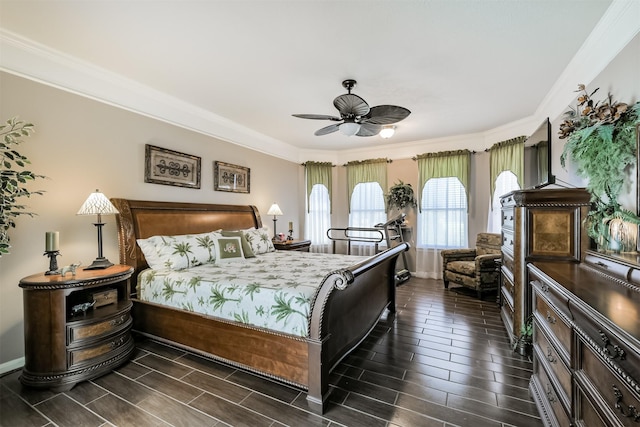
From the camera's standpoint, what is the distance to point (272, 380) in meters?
2.18

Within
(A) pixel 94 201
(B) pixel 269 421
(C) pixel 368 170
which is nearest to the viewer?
(B) pixel 269 421

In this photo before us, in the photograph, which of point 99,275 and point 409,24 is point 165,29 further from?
point 99,275

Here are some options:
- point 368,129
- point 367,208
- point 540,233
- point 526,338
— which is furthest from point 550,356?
point 367,208

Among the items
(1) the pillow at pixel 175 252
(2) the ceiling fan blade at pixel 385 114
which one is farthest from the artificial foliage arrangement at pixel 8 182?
(2) the ceiling fan blade at pixel 385 114

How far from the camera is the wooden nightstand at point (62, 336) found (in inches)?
83.3

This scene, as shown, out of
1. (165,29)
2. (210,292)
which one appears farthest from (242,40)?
(210,292)

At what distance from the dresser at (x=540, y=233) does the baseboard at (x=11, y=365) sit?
14.9ft

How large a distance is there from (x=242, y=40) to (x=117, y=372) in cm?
303

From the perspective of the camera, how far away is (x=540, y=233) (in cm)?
247

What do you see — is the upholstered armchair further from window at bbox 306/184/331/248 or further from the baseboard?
the baseboard

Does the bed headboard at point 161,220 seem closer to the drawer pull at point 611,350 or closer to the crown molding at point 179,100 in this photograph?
the crown molding at point 179,100

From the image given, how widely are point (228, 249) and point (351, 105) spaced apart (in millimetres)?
2262

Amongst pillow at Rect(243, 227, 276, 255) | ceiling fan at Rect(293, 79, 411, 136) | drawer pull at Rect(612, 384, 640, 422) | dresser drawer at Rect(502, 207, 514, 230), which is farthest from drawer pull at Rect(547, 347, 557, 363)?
pillow at Rect(243, 227, 276, 255)

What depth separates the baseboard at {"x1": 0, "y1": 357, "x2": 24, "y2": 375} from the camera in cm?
230
